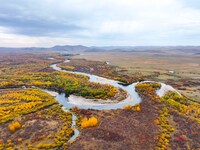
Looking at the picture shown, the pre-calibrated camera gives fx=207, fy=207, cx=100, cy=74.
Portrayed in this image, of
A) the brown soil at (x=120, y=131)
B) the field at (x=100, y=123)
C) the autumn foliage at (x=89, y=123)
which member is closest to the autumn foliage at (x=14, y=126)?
the field at (x=100, y=123)

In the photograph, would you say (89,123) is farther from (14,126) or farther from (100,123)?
(14,126)

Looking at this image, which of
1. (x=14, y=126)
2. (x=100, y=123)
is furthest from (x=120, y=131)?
(x=14, y=126)

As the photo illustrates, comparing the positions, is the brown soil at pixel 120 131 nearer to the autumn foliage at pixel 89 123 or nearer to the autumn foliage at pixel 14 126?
the autumn foliage at pixel 89 123

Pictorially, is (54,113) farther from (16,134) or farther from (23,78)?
(23,78)

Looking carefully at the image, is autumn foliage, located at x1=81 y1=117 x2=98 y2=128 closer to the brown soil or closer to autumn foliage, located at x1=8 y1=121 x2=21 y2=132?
the brown soil

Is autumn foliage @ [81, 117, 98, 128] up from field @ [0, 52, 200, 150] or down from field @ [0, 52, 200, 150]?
up

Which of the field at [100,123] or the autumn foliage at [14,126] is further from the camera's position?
the autumn foliage at [14,126]

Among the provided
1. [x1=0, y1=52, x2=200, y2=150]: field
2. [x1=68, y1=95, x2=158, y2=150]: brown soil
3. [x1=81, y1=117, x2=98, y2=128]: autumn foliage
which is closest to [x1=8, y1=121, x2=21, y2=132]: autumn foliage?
[x1=0, y1=52, x2=200, y2=150]: field

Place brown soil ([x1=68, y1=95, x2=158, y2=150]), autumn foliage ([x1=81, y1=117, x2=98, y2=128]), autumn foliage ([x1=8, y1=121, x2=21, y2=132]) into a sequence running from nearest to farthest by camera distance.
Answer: brown soil ([x1=68, y1=95, x2=158, y2=150]) → autumn foliage ([x1=8, y1=121, x2=21, y2=132]) → autumn foliage ([x1=81, y1=117, x2=98, y2=128])

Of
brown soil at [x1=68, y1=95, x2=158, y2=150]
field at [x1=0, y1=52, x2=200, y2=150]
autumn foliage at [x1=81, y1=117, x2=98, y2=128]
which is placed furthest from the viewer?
autumn foliage at [x1=81, y1=117, x2=98, y2=128]

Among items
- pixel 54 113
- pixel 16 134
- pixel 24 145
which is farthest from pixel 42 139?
pixel 54 113

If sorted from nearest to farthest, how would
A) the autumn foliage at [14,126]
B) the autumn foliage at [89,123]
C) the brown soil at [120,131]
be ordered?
the brown soil at [120,131]
the autumn foliage at [14,126]
the autumn foliage at [89,123]
